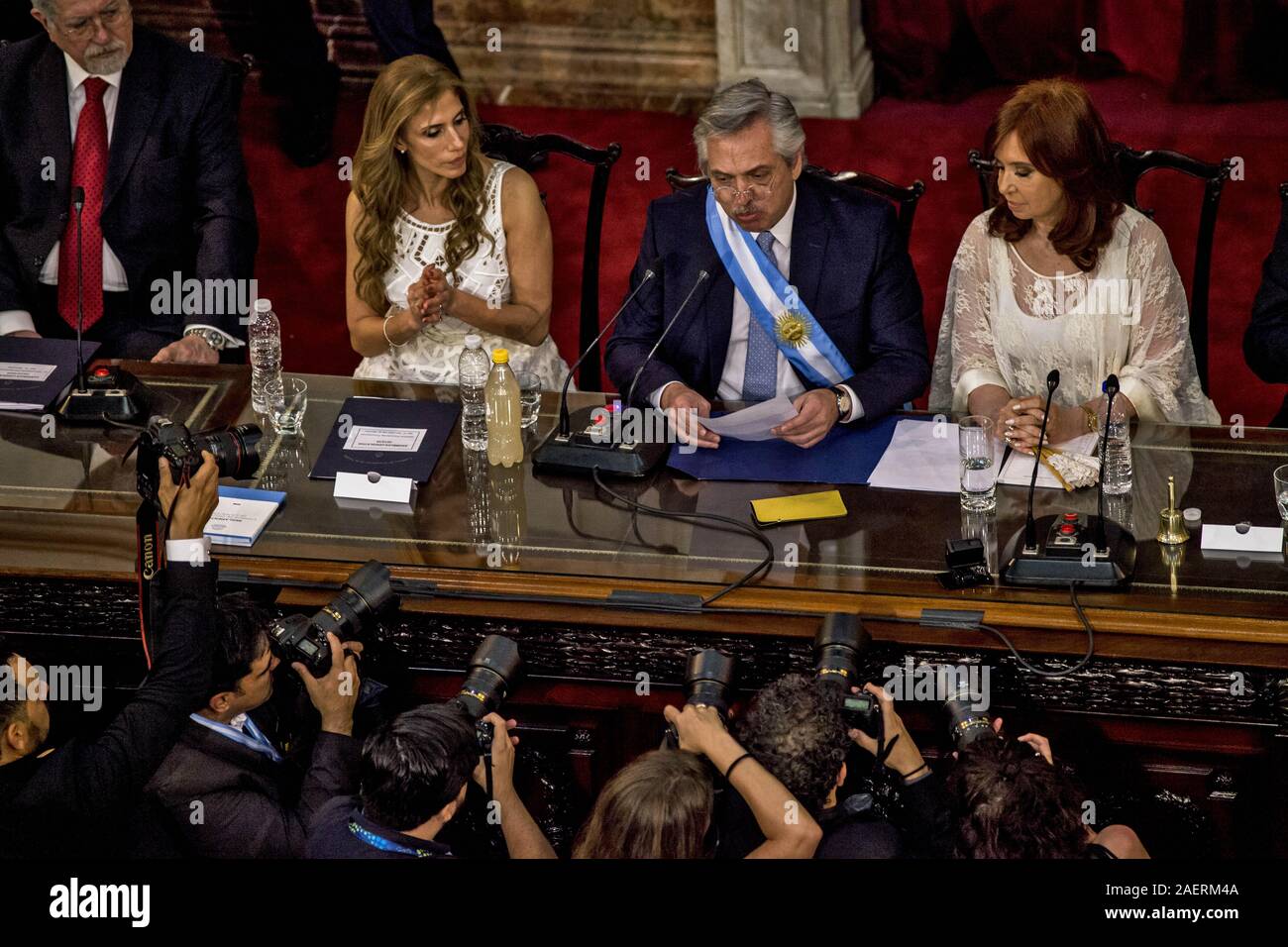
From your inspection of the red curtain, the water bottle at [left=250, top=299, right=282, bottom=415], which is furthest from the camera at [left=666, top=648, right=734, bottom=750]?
the red curtain

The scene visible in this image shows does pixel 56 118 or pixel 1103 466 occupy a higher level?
pixel 56 118

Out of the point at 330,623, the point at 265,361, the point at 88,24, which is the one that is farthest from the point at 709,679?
the point at 88,24

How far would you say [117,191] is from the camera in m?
4.29

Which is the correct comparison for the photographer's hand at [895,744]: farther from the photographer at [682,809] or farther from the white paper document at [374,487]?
the white paper document at [374,487]

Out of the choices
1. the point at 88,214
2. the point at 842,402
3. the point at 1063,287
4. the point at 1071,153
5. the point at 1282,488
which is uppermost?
the point at 1071,153

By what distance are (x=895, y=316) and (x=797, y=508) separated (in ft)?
2.46

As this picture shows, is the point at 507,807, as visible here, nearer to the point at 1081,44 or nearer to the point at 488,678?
the point at 488,678

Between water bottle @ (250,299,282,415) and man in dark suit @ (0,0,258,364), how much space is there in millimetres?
656

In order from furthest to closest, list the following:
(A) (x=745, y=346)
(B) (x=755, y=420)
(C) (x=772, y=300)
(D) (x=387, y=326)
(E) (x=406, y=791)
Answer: (D) (x=387, y=326), (A) (x=745, y=346), (C) (x=772, y=300), (B) (x=755, y=420), (E) (x=406, y=791)

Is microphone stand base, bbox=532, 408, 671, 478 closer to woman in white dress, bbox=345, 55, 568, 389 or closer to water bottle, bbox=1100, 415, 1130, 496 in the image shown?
woman in white dress, bbox=345, 55, 568, 389

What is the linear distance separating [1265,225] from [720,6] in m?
2.13

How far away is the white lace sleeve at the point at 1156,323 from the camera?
3633 millimetres

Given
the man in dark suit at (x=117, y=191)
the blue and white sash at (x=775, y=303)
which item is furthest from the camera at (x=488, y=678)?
the man in dark suit at (x=117, y=191)

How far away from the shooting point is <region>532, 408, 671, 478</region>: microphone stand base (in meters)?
3.29
